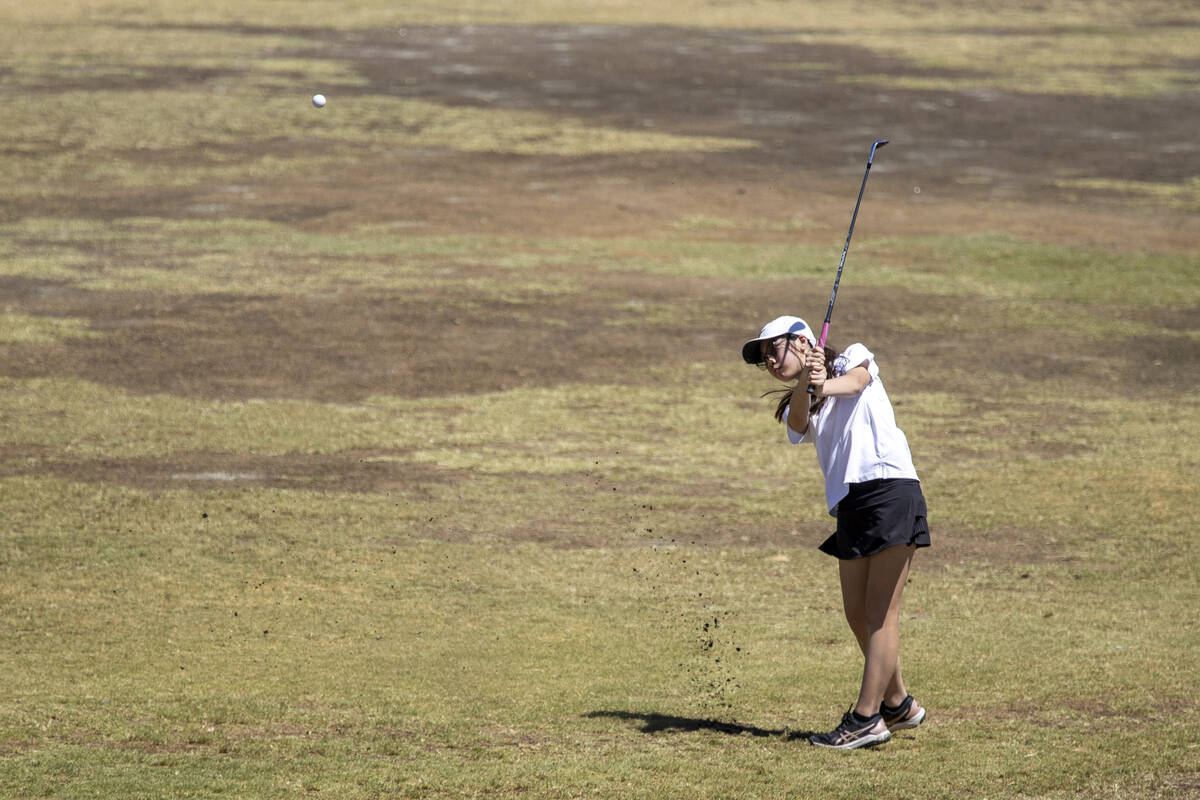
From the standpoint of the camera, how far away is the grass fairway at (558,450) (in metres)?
7.09

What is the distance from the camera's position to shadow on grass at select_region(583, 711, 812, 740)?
23.4 feet

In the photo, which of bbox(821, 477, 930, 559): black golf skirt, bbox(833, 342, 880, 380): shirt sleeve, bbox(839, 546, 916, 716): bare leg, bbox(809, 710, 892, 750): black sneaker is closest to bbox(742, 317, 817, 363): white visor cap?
bbox(833, 342, 880, 380): shirt sleeve

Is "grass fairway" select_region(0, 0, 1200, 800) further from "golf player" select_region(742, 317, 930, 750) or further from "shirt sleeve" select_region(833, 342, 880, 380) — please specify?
"shirt sleeve" select_region(833, 342, 880, 380)

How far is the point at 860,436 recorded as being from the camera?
271 inches

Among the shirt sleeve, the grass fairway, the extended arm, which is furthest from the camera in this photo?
the grass fairway

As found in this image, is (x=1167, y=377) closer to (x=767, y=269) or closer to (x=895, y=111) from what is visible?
(x=767, y=269)

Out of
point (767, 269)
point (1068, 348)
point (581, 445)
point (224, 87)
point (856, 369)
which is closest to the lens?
point (856, 369)

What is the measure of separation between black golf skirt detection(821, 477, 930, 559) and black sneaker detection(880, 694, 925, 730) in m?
0.74

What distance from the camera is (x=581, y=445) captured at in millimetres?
13211

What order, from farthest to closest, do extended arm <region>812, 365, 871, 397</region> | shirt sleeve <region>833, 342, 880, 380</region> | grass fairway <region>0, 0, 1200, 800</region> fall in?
grass fairway <region>0, 0, 1200, 800</region>, shirt sleeve <region>833, 342, 880, 380</region>, extended arm <region>812, 365, 871, 397</region>

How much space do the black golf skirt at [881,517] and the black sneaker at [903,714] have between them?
2.43 ft

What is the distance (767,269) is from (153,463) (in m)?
10.5

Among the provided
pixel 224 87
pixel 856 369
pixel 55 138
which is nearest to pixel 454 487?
pixel 856 369

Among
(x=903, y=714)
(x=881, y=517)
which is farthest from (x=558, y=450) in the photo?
(x=881, y=517)
